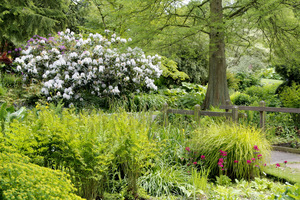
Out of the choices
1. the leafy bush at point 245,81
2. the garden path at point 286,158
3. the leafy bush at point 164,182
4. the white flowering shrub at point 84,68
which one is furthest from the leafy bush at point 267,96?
the leafy bush at point 164,182

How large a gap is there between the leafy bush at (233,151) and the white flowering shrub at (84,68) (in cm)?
508

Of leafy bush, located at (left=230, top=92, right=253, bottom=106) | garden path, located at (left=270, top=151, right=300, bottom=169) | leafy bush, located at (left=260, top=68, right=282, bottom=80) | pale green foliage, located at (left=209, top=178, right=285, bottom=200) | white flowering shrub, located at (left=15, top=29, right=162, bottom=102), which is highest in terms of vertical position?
leafy bush, located at (left=260, top=68, right=282, bottom=80)

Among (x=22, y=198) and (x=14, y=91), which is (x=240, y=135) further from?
(x=14, y=91)

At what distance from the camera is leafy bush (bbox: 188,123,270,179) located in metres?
4.63

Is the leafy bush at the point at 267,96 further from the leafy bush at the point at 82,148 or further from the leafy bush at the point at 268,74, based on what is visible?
the leafy bush at the point at 268,74

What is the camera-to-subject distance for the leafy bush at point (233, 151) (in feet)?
15.2

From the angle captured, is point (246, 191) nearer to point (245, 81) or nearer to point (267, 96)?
point (267, 96)

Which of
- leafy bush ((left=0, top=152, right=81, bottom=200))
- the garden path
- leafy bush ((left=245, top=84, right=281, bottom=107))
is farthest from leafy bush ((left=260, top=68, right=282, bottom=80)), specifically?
leafy bush ((left=0, top=152, right=81, bottom=200))

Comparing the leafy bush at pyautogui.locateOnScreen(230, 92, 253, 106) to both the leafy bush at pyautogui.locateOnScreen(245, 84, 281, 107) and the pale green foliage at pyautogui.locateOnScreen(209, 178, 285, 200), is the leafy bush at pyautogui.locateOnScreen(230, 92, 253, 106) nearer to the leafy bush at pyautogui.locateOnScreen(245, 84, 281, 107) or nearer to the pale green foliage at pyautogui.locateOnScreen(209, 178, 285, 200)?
the leafy bush at pyautogui.locateOnScreen(245, 84, 281, 107)

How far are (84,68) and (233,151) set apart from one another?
246 inches

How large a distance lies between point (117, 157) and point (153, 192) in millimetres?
704

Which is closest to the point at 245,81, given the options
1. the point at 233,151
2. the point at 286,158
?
the point at 286,158

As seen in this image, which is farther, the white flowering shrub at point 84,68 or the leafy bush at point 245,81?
the leafy bush at point 245,81

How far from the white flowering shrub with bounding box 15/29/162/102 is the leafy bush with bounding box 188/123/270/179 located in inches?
200
